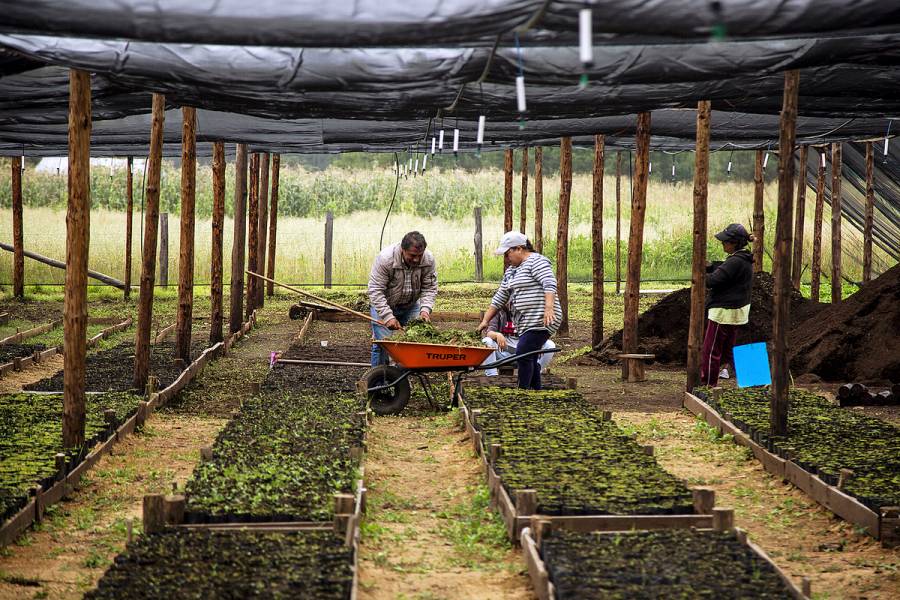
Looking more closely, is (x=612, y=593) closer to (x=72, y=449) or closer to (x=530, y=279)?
(x=72, y=449)

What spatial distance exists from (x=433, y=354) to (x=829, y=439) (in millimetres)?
3160

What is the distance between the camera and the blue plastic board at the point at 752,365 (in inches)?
427

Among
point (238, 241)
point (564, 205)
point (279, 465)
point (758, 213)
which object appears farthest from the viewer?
point (758, 213)

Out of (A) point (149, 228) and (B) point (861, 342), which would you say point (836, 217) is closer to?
(B) point (861, 342)

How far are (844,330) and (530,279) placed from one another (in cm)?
458

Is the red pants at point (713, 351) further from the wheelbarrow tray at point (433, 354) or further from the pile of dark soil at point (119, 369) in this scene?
the pile of dark soil at point (119, 369)

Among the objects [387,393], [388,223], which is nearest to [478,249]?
[388,223]

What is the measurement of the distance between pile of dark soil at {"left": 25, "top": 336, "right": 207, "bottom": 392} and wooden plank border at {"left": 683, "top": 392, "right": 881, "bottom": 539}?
17.5ft

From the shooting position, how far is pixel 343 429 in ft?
25.8

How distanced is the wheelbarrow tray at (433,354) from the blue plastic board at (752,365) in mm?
3166

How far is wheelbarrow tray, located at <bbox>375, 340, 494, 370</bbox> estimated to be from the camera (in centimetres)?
895

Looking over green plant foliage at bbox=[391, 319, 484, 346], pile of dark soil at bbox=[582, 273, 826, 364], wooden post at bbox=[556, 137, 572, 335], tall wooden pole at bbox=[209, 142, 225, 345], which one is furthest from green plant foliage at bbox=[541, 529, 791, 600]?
tall wooden pole at bbox=[209, 142, 225, 345]

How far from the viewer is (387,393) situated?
32.8 feet

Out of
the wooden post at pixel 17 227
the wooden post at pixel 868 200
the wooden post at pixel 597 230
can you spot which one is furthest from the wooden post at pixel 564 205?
the wooden post at pixel 17 227
